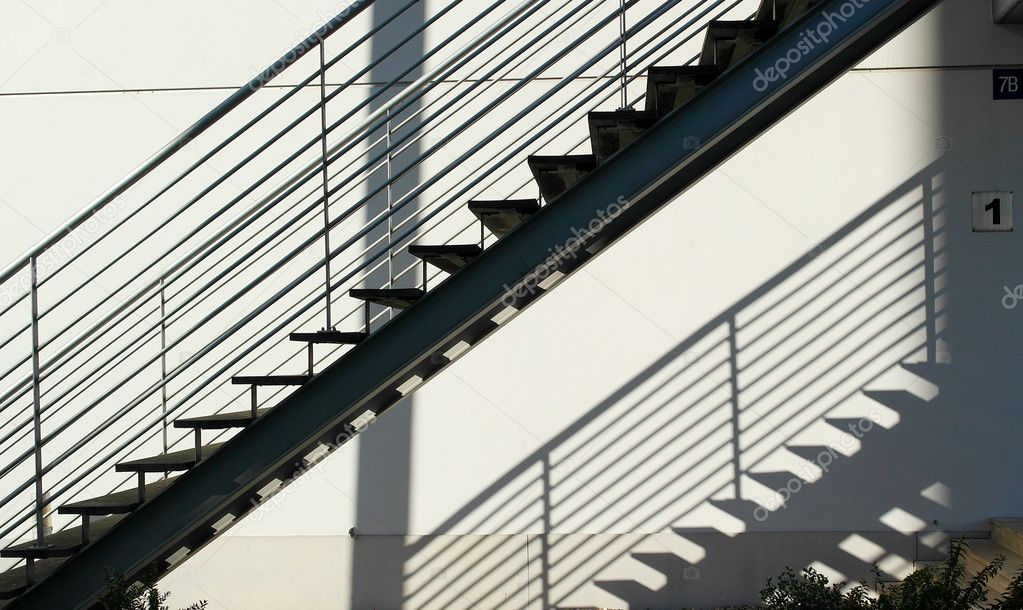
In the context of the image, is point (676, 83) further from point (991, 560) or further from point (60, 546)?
point (991, 560)

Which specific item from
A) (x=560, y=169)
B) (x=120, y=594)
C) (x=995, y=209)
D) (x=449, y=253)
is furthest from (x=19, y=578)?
(x=995, y=209)

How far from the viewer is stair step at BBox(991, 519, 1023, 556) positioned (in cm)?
426

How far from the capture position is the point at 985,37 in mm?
4707

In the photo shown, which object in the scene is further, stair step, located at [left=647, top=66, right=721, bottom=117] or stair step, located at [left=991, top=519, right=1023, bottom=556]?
stair step, located at [left=991, top=519, right=1023, bottom=556]

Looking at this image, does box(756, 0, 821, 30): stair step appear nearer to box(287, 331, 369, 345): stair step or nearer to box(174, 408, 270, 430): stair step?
box(287, 331, 369, 345): stair step

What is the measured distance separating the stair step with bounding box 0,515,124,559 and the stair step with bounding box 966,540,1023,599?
3810 mm

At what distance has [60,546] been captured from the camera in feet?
9.34

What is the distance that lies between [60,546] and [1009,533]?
14.3ft

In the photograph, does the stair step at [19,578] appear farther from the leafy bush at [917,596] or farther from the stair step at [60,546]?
the leafy bush at [917,596]

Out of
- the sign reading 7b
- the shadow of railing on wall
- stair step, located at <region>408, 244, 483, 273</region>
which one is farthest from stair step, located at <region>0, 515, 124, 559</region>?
the sign reading 7b

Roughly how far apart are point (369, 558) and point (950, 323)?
138 inches

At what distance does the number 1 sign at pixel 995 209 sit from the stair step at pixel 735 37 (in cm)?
256

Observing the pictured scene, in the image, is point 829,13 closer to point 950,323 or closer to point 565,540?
point 950,323

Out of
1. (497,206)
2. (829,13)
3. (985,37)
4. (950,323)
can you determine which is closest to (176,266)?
(497,206)
